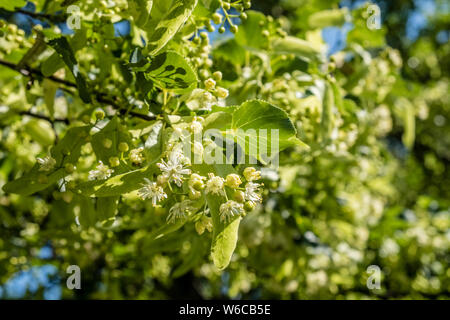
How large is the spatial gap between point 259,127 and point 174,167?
0.18 meters

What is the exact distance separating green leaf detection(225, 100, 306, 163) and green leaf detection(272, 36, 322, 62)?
1.63ft

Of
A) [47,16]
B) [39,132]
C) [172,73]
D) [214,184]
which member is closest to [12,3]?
[47,16]

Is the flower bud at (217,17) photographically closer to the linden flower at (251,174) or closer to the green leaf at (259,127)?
the green leaf at (259,127)

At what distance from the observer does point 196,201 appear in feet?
2.59

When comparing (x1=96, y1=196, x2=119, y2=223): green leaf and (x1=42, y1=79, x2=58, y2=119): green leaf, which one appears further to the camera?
(x1=42, y1=79, x2=58, y2=119): green leaf

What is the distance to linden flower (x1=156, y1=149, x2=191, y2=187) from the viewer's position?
28.7 inches

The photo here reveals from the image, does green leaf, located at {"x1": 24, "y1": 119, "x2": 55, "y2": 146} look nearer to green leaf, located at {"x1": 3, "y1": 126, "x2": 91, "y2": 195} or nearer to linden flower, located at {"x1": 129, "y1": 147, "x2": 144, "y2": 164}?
green leaf, located at {"x1": 3, "y1": 126, "x2": 91, "y2": 195}

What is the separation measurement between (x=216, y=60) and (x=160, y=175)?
2.13 ft

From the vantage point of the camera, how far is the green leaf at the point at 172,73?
816 millimetres

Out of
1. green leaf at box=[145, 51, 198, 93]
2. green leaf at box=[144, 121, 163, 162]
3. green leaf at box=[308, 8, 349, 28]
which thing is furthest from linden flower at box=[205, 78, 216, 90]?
green leaf at box=[308, 8, 349, 28]

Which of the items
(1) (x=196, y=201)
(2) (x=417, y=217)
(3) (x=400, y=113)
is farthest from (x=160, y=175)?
(2) (x=417, y=217)

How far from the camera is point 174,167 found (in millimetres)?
734

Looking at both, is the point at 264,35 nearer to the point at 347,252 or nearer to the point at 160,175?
the point at 160,175

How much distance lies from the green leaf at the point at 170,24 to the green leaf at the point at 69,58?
0.26m
